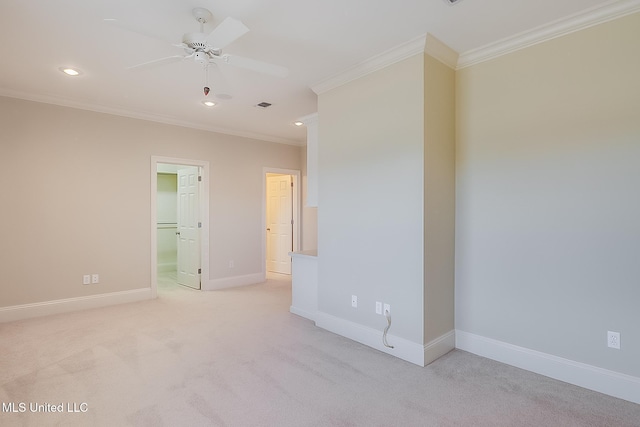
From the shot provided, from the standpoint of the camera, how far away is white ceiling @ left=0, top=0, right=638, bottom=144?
7.51ft

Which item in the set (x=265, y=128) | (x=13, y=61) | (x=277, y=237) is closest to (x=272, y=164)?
(x=265, y=128)

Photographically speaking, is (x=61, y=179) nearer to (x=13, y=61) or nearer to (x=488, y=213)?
(x=13, y=61)

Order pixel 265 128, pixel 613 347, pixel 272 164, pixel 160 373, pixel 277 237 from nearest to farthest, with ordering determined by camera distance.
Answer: pixel 613 347 → pixel 160 373 → pixel 265 128 → pixel 272 164 → pixel 277 237

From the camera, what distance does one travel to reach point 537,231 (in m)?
2.65

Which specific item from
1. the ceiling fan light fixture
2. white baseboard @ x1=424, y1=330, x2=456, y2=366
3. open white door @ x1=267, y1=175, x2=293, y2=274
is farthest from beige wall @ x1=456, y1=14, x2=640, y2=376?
open white door @ x1=267, y1=175, x2=293, y2=274

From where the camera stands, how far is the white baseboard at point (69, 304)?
3.88m

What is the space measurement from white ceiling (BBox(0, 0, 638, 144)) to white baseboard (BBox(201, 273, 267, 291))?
9.57ft

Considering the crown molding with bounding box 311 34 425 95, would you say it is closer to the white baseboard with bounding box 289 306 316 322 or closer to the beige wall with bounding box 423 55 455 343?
the beige wall with bounding box 423 55 455 343

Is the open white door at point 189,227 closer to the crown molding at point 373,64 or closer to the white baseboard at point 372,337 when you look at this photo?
the white baseboard at point 372,337

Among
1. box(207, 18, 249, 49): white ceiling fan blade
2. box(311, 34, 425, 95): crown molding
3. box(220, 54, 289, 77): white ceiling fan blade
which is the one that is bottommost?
box(220, 54, 289, 77): white ceiling fan blade

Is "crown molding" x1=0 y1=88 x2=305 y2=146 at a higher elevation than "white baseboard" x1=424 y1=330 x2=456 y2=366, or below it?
higher

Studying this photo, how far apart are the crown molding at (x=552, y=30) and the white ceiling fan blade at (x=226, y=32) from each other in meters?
2.08

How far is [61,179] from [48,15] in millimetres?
2455

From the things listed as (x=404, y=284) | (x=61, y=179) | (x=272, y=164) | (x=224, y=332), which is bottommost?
(x=224, y=332)
